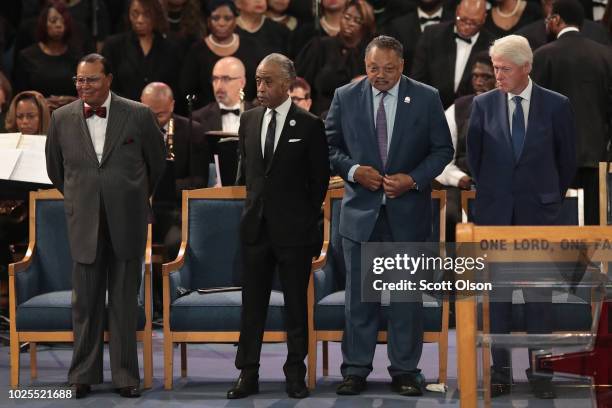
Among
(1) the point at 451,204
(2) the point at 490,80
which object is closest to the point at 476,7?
(2) the point at 490,80

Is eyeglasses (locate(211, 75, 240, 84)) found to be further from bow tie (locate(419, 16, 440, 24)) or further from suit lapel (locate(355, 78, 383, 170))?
suit lapel (locate(355, 78, 383, 170))

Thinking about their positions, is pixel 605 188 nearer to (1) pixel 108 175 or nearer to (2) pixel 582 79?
(2) pixel 582 79

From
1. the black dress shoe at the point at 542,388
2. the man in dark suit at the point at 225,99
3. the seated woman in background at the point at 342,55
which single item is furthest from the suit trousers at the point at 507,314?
the seated woman in background at the point at 342,55

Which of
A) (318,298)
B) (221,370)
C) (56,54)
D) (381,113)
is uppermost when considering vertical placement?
(56,54)

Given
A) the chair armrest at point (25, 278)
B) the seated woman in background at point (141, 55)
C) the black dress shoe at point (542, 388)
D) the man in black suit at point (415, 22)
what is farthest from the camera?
the man in black suit at point (415, 22)

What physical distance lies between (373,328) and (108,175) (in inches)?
59.9

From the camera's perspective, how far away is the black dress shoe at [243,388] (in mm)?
5577

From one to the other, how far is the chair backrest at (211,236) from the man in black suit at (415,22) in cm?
318

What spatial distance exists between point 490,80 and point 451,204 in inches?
35.4

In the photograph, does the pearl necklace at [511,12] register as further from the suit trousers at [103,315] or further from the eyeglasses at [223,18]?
the suit trousers at [103,315]

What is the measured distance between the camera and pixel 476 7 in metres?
8.61

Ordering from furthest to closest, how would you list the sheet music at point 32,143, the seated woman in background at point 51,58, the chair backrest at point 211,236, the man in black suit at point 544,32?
the seated woman in background at point 51,58
the man in black suit at point 544,32
the sheet music at point 32,143
the chair backrest at point 211,236

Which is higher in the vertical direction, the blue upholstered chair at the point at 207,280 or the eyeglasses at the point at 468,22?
the eyeglasses at the point at 468,22

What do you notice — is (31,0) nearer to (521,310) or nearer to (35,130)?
(35,130)
